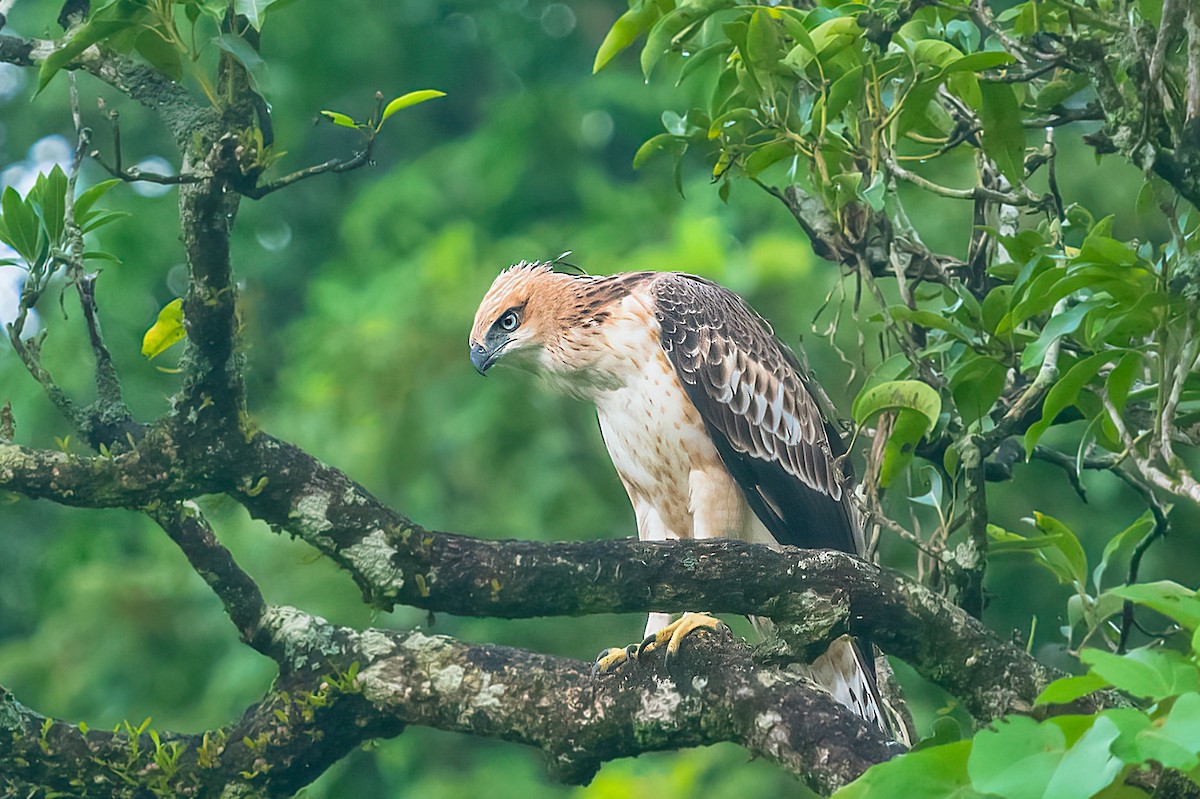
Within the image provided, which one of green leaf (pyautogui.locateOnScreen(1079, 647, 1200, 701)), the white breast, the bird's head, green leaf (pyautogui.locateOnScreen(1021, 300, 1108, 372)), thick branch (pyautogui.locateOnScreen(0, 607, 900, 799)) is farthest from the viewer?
the bird's head

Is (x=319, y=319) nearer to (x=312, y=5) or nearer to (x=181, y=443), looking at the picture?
(x=312, y=5)

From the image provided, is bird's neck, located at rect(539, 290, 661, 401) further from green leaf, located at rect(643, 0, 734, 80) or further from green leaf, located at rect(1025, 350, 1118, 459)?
green leaf, located at rect(1025, 350, 1118, 459)

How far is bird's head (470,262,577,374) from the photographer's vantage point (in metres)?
3.94

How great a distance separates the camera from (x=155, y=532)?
8.80m

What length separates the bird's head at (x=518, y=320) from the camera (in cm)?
394

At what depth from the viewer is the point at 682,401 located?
12.5 feet

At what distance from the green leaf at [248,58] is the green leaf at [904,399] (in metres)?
1.19

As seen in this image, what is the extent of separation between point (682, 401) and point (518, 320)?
1.77 feet

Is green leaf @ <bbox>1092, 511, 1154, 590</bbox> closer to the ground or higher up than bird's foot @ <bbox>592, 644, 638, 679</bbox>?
closer to the ground

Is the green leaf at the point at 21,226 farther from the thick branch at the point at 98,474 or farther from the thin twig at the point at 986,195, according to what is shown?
the thin twig at the point at 986,195

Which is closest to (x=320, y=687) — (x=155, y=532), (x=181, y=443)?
(x=181, y=443)

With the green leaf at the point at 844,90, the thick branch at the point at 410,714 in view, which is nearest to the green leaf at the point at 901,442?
the thick branch at the point at 410,714

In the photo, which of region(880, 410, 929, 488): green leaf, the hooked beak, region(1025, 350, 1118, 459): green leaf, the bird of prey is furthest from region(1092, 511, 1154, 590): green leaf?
the hooked beak

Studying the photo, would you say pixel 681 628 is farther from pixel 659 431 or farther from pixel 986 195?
pixel 986 195
